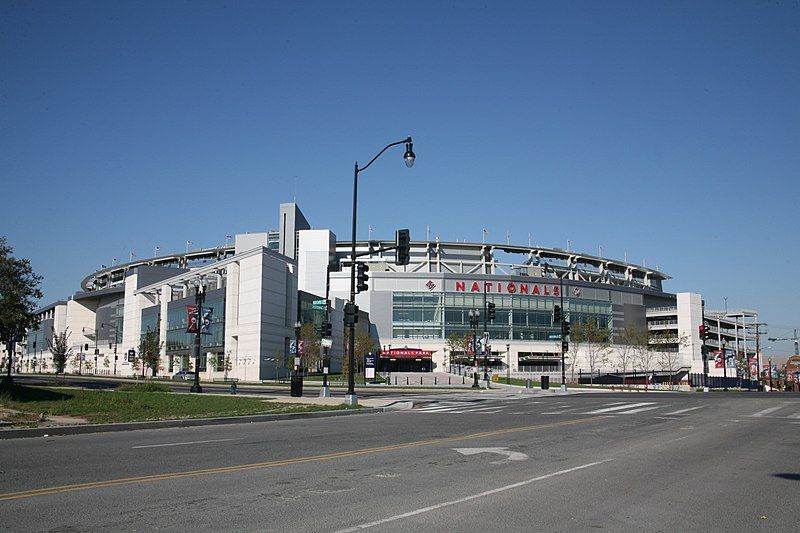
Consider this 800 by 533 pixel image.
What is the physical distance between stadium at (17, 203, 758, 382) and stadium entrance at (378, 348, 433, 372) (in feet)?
1.12

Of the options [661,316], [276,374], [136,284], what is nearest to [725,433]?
[276,374]

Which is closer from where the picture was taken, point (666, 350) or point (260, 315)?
point (260, 315)

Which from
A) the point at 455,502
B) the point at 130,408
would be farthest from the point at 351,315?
the point at 455,502

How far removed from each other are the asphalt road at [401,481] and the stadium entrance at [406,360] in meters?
108

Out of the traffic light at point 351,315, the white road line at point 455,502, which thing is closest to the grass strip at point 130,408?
the traffic light at point 351,315

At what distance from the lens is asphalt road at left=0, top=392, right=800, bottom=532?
26.4 feet

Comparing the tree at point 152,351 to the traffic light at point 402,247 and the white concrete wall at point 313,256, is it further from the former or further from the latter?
the traffic light at point 402,247

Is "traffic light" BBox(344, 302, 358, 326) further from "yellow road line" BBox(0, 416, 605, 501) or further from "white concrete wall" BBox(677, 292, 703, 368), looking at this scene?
"white concrete wall" BBox(677, 292, 703, 368)

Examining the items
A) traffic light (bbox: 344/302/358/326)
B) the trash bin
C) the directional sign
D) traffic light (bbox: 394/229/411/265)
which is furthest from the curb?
the directional sign

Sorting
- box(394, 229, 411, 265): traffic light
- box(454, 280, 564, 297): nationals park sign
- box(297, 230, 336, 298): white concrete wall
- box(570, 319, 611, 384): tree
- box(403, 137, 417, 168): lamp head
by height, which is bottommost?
box(570, 319, 611, 384): tree

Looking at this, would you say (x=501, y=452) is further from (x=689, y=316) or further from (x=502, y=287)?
(x=689, y=316)

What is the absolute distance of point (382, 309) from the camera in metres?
130

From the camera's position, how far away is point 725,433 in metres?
19.2

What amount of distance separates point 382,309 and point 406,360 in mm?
10224
